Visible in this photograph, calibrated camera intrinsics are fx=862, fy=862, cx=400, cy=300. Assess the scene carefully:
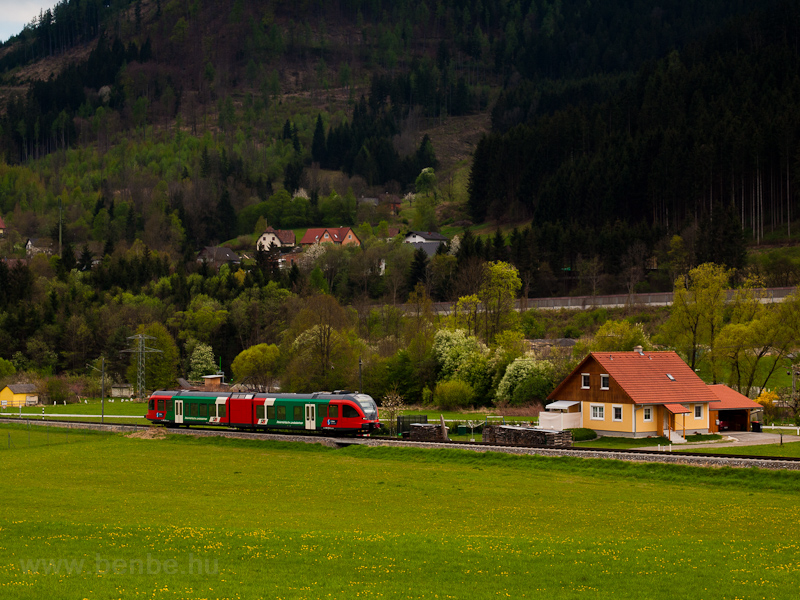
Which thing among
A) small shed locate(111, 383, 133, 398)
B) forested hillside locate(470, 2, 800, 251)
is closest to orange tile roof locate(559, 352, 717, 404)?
forested hillside locate(470, 2, 800, 251)

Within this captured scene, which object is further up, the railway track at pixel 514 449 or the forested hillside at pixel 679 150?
the forested hillside at pixel 679 150

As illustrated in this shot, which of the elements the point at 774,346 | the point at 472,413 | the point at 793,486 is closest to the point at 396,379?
the point at 472,413

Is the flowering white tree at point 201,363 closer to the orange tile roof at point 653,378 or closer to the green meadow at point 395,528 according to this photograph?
the green meadow at point 395,528

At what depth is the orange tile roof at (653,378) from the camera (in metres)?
51.2

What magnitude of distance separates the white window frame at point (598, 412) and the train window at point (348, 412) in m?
14.6

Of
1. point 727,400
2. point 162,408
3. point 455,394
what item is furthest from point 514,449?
point 162,408

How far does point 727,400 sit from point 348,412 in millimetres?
23773

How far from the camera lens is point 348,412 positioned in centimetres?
5291

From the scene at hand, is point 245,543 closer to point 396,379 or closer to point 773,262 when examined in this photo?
point 396,379

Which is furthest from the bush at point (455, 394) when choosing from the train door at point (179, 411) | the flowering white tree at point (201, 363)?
→ the flowering white tree at point (201, 363)

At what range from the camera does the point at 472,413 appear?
230 feet

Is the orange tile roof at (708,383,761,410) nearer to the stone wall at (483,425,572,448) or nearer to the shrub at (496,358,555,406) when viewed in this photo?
the stone wall at (483,425,572,448)

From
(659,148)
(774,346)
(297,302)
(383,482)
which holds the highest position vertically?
(659,148)

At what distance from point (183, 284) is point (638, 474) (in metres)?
103
